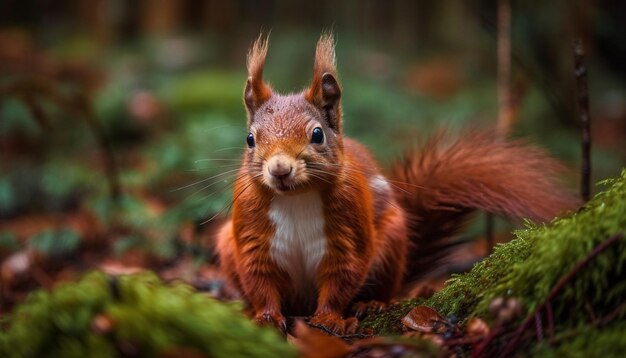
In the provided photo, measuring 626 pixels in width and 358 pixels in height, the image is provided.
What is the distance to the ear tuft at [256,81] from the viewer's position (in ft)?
11.1

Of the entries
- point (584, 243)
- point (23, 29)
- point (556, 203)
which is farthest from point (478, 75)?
point (584, 243)

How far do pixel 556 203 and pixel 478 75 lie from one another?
35.5ft

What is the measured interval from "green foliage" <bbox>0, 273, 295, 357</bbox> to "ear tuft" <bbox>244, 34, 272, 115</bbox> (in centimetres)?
151

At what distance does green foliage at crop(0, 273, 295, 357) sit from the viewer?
189 cm

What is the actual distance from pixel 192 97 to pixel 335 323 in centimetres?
852

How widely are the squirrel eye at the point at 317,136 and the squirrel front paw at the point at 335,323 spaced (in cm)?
76

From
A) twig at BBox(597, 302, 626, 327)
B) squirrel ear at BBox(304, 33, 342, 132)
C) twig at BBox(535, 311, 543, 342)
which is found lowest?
twig at BBox(535, 311, 543, 342)

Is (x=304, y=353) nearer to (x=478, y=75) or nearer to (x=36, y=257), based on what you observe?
(x=36, y=257)

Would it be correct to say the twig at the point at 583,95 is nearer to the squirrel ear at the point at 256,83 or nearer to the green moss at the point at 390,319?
the green moss at the point at 390,319

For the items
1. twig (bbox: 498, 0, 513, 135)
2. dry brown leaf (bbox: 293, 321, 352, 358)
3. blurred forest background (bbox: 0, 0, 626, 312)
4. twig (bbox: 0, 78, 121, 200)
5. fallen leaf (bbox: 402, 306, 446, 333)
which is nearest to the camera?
dry brown leaf (bbox: 293, 321, 352, 358)

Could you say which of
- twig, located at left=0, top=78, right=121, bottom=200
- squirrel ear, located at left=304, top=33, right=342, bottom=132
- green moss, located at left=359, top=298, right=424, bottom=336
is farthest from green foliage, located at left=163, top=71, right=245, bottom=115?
green moss, located at left=359, top=298, right=424, bottom=336

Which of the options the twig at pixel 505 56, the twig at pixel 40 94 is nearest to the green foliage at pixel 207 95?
the twig at pixel 40 94

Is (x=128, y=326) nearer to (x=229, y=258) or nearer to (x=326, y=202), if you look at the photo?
(x=326, y=202)

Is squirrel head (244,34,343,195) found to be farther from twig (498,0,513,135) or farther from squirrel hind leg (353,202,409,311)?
twig (498,0,513,135)
